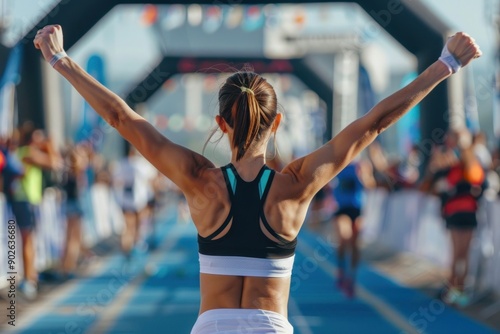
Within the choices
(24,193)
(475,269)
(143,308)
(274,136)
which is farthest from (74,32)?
(274,136)

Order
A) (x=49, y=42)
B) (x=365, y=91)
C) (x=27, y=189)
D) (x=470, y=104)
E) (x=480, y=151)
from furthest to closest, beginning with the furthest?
1. (x=365, y=91)
2. (x=470, y=104)
3. (x=480, y=151)
4. (x=27, y=189)
5. (x=49, y=42)

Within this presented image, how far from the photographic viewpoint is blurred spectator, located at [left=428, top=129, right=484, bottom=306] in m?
12.1

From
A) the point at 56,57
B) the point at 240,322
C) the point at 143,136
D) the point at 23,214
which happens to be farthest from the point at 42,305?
the point at 240,322

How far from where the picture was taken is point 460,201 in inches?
477

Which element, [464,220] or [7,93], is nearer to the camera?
[464,220]

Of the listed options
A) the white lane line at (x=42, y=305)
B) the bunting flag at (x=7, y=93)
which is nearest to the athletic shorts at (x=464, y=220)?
the white lane line at (x=42, y=305)

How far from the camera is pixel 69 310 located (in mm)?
11727

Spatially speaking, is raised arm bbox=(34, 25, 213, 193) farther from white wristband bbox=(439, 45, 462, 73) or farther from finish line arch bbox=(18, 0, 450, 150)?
finish line arch bbox=(18, 0, 450, 150)

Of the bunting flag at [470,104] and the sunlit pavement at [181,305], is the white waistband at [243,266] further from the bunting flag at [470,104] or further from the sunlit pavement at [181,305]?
the bunting flag at [470,104]

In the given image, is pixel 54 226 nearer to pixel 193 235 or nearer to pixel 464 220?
pixel 464 220

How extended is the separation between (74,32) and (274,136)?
12404mm

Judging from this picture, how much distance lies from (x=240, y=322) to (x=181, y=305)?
872 centimetres

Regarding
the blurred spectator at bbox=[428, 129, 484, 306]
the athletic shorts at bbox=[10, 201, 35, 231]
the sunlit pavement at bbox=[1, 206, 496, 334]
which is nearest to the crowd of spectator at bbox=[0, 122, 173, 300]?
the athletic shorts at bbox=[10, 201, 35, 231]

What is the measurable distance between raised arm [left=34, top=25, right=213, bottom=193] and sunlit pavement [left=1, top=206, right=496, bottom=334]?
660cm
